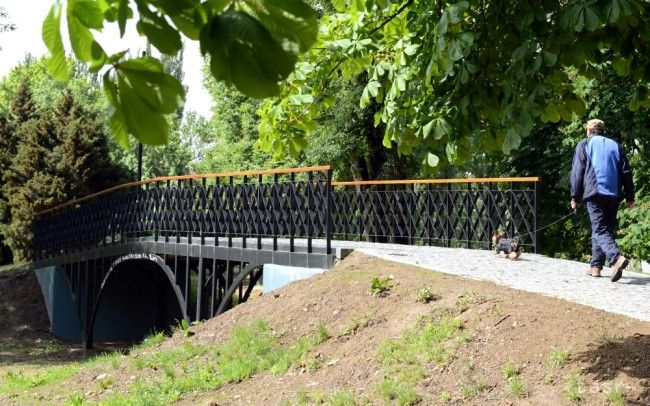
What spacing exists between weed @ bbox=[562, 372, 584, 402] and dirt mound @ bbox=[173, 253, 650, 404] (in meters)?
0.01

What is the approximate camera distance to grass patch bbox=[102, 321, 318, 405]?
9.35m

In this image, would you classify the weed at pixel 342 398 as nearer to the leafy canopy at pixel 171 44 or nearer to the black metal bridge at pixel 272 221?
the black metal bridge at pixel 272 221

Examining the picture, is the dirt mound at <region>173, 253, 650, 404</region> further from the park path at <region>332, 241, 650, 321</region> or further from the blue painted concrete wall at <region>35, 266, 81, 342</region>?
the blue painted concrete wall at <region>35, 266, 81, 342</region>

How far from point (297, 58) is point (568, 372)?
5035 mm

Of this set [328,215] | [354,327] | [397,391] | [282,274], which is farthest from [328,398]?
[282,274]

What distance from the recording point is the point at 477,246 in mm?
16578

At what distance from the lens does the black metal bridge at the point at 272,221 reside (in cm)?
1402

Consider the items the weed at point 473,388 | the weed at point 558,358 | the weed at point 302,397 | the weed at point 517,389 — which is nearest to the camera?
the weed at point 517,389

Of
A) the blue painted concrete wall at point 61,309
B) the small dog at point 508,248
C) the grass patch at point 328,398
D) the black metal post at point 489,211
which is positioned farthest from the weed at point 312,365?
the blue painted concrete wall at point 61,309

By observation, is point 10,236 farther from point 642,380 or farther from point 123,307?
point 642,380

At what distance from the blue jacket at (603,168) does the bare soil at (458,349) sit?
67.3 inches

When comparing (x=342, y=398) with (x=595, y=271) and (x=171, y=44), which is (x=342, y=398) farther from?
(x=171, y=44)

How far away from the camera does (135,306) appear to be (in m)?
31.7

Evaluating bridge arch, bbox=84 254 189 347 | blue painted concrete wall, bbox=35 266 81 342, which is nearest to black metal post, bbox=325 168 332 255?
bridge arch, bbox=84 254 189 347
